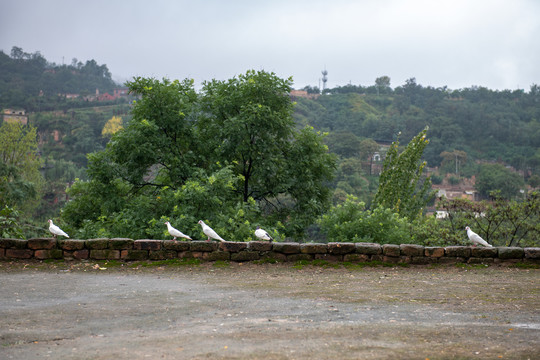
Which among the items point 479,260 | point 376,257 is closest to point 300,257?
point 376,257

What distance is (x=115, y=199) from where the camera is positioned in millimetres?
13727

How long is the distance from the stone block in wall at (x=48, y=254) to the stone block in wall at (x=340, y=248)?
171 inches

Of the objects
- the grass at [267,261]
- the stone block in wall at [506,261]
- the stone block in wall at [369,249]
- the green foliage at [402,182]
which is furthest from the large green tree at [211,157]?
the stone block in wall at [506,261]

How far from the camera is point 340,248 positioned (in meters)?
8.50

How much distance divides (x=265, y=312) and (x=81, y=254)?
441 centimetres

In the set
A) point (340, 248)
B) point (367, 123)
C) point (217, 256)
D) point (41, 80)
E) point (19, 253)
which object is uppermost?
point (41, 80)

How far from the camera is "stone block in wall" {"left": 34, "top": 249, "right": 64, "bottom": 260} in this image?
27.7 feet

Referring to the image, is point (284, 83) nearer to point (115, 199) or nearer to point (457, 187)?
point (115, 199)

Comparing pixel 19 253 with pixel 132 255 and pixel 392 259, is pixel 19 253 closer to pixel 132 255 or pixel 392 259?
pixel 132 255

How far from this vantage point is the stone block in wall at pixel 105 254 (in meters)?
8.44

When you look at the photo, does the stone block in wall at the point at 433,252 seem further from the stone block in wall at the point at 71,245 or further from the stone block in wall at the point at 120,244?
the stone block in wall at the point at 71,245

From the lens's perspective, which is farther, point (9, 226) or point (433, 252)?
point (9, 226)

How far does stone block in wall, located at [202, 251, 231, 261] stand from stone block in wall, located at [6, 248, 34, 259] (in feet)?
9.19

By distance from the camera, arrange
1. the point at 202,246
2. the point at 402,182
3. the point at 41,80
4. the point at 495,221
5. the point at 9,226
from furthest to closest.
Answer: the point at 41,80 < the point at 402,182 < the point at 495,221 < the point at 9,226 < the point at 202,246
